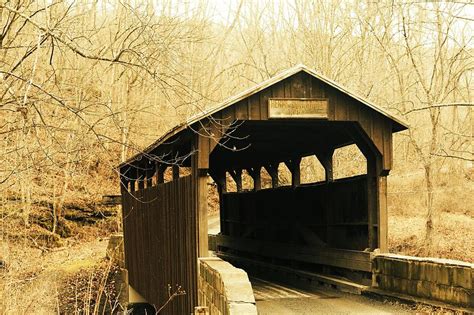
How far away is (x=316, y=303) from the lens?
9.90m

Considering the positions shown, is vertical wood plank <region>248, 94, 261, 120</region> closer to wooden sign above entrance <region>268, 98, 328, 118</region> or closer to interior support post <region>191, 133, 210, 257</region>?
wooden sign above entrance <region>268, 98, 328, 118</region>

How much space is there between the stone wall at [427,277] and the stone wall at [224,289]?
2.65m

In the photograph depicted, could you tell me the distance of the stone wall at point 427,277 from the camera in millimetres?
7780

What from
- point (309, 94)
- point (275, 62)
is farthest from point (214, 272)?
point (275, 62)

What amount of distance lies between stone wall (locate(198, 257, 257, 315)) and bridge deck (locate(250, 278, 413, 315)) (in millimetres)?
1120

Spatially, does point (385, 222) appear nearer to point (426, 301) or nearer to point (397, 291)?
point (397, 291)

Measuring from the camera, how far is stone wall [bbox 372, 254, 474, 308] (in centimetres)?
778

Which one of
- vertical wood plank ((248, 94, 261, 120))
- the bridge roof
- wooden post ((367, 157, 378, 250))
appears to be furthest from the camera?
wooden post ((367, 157, 378, 250))

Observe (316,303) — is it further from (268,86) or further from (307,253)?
(268,86)

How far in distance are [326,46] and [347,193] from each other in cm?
928

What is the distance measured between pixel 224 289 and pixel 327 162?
672 centimetres

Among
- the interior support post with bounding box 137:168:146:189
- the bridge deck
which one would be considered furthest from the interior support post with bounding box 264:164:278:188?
the bridge deck

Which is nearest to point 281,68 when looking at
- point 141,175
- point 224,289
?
point 141,175

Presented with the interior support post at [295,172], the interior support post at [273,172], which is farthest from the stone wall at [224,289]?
the interior support post at [273,172]
